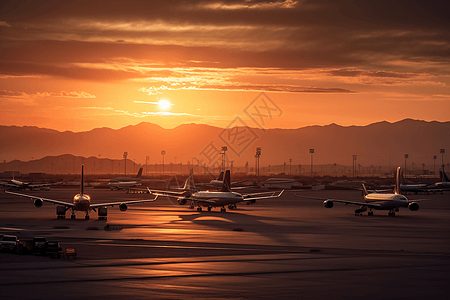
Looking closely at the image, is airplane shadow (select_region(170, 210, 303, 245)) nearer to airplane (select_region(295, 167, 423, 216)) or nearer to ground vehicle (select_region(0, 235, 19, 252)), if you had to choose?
airplane (select_region(295, 167, 423, 216))

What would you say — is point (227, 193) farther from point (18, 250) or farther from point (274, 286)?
point (274, 286)

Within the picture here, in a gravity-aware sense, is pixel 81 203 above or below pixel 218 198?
below

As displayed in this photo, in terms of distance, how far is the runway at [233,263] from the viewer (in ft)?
95.7

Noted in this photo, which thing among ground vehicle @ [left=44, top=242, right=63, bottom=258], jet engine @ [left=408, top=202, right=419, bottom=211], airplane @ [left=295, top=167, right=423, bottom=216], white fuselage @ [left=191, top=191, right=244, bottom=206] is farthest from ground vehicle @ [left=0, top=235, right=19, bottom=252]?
jet engine @ [left=408, top=202, right=419, bottom=211]

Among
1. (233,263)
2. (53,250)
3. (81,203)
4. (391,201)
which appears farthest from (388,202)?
(53,250)

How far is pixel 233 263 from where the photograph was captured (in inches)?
1535

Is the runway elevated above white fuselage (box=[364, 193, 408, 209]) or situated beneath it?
situated beneath

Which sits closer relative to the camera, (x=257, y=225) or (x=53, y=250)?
(x=53, y=250)

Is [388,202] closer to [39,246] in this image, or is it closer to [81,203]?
[81,203]

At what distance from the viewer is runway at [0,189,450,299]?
29.2 meters

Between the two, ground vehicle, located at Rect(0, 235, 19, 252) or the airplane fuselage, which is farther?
the airplane fuselage

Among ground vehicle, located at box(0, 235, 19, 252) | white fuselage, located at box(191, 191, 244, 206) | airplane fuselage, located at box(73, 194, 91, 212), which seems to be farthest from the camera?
white fuselage, located at box(191, 191, 244, 206)

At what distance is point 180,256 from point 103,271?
8628 millimetres

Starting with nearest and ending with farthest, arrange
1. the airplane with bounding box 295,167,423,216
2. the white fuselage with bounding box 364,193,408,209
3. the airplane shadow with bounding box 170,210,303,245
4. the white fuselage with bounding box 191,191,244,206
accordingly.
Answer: the airplane shadow with bounding box 170,210,303,245, the white fuselage with bounding box 364,193,408,209, the airplane with bounding box 295,167,423,216, the white fuselage with bounding box 191,191,244,206
